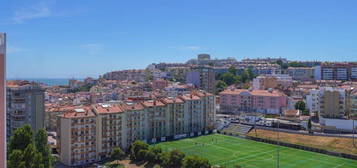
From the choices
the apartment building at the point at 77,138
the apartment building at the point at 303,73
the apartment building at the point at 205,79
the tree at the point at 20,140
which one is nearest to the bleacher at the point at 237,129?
the apartment building at the point at 77,138

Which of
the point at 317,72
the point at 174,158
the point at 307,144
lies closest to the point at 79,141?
the point at 174,158

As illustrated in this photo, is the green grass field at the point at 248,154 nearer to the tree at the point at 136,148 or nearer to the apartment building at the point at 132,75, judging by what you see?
the tree at the point at 136,148

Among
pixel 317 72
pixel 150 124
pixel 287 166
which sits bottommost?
pixel 287 166

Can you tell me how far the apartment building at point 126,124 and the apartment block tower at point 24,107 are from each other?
271 cm

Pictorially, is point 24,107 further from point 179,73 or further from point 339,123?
point 179,73

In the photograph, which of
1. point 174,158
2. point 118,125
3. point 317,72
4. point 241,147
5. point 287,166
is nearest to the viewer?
point 174,158

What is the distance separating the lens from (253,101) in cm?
5831

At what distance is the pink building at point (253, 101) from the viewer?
5575cm

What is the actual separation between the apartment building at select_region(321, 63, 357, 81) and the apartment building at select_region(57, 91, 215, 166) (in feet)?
166

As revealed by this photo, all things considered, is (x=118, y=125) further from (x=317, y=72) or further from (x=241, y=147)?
(x=317, y=72)

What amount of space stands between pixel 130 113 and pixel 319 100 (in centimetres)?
2655

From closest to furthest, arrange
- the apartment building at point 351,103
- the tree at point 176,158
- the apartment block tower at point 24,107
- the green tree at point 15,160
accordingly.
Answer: the green tree at point 15,160, the tree at point 176,158, the apartment block tower at point 24,107, the apartment building at point 351,103

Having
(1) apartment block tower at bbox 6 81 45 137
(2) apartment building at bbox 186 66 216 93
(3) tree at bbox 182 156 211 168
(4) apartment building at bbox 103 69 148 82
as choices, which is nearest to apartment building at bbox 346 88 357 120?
(3) tree at bbox 182 156 211 168

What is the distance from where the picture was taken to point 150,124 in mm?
39406
